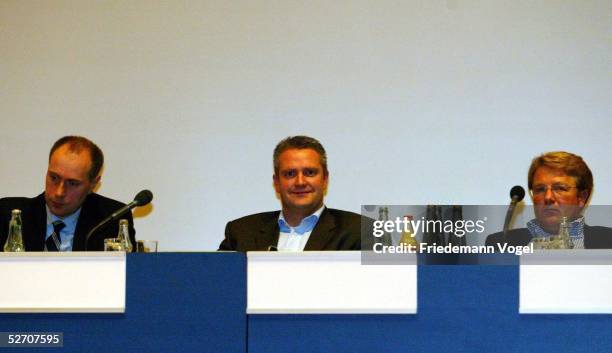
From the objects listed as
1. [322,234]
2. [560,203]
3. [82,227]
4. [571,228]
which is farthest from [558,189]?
[82,227]

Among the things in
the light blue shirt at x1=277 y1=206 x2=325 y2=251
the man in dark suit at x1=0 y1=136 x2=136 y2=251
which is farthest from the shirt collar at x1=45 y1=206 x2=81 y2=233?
the light blue shirt at x1=277 y1=206 x2=325 y2=251

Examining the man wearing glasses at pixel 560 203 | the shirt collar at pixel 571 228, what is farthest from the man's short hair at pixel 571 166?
the shirt collar at pixel 571 228

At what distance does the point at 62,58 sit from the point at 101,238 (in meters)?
1.26

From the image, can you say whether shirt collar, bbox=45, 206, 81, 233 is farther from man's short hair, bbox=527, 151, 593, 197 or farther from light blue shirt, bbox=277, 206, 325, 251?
man's short hair, bbox=527, 151, 593, 197

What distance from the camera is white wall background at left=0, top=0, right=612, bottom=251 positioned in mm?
4203

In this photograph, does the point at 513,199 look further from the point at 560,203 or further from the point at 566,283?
the point at 566,283

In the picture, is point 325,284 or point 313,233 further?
point 313,233

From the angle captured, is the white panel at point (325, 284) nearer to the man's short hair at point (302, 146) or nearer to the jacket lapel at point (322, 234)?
the jacket lapel at point (322, 234)

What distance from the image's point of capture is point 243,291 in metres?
2.51

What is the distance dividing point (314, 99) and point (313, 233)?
100 centimetres

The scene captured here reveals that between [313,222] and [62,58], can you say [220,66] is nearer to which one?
[62,58]

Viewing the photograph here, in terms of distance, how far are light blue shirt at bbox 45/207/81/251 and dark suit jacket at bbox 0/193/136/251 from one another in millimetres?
20

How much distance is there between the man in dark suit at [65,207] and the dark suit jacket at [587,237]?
140cm

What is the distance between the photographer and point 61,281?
8.43ft
